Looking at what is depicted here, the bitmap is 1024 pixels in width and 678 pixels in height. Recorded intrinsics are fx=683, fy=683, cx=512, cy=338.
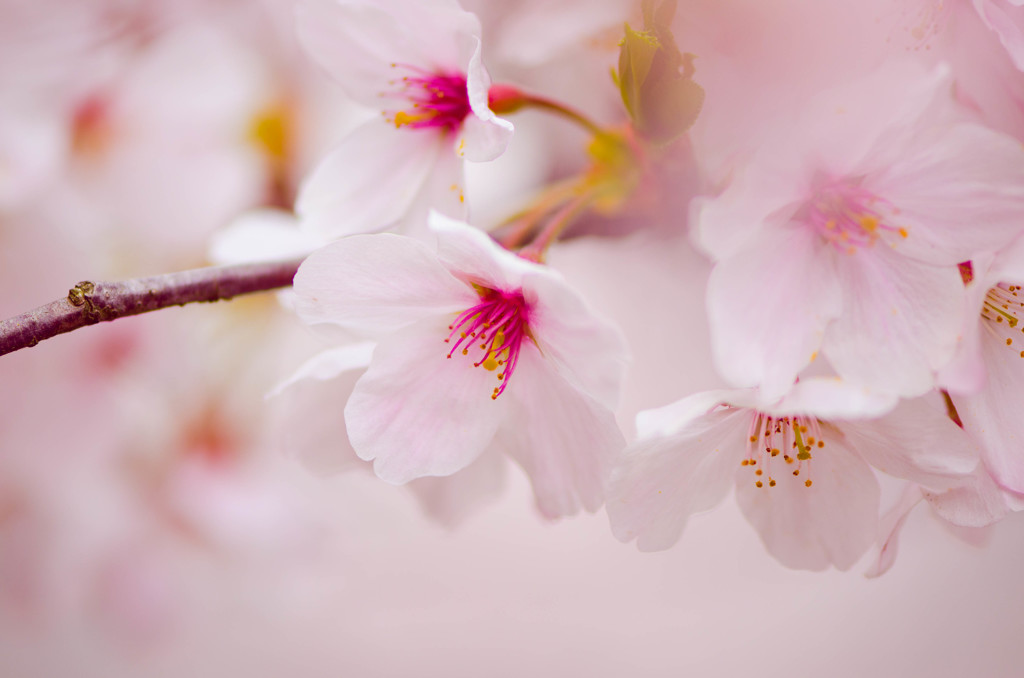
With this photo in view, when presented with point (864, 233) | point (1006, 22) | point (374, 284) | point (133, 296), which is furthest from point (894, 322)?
point (133, 296)

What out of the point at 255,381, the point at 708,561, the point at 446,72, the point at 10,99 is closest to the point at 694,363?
the point at 708,561

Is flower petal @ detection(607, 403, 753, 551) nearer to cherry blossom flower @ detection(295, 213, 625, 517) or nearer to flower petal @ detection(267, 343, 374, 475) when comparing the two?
cherry blossom flower @ detection(295, 213, 625, 517)

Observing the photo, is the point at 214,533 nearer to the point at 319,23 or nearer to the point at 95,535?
the point at 95,535

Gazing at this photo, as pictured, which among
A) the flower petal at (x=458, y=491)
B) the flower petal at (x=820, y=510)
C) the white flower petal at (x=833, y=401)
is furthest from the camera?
the flower petal at (x=458, y=491)

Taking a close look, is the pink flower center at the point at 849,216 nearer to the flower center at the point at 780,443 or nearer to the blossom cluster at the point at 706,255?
the blossom cluster at the point at 706,255

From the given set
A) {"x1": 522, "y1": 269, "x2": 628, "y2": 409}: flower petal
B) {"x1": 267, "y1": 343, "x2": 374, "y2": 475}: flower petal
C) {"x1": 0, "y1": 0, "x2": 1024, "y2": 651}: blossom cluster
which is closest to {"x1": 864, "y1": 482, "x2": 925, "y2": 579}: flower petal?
{"x1": 0, "y1": 0, "x2": 1024, "y2": 651}: blossom cluster

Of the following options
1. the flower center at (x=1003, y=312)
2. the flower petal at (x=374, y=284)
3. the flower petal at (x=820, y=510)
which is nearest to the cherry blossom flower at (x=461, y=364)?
the flower petal at (x=374, y=284)
